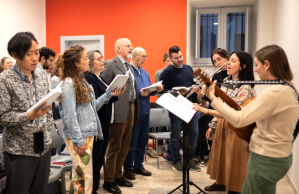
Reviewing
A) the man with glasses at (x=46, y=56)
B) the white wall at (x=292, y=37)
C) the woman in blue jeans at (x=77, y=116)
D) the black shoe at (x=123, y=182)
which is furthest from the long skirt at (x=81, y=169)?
the white wall at (x=292, y=37)

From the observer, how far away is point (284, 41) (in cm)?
385

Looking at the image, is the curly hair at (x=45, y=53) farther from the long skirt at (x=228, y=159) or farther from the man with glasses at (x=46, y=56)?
the long skirt at (x=228, y=159)

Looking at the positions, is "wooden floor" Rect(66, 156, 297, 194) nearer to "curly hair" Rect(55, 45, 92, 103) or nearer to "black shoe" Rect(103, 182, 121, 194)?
"black shoe" Rect(103, 182, 121, 194)

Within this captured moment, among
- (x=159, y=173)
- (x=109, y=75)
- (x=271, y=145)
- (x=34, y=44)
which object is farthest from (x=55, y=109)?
(x=271, y=145)

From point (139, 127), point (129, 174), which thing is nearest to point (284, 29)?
point (139, 127)

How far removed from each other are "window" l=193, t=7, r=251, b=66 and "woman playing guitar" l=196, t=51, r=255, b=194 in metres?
3.59

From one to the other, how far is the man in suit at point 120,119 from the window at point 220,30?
3078 mm

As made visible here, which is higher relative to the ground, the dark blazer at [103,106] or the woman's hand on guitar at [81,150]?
the dark blazer at [103,106]

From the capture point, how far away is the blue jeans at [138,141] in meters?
3.50

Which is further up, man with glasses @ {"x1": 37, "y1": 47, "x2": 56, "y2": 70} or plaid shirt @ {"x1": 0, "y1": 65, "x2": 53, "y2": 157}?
man with glasses @ {"x1": 37, "y1": 47, "x2": 56, "y2": 70}

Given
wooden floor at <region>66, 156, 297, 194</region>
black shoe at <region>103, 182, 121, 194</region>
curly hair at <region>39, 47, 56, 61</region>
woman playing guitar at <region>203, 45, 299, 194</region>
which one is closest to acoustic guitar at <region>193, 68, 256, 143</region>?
woman playing guitar at <region>203, 45, 299, 194</region>

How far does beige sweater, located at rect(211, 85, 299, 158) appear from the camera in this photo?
1.51 meters

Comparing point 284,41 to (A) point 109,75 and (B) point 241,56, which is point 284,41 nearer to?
(B) point 241,56

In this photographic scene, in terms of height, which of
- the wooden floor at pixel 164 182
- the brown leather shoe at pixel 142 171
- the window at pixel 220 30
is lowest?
the wooden floor at pixel 164 182
